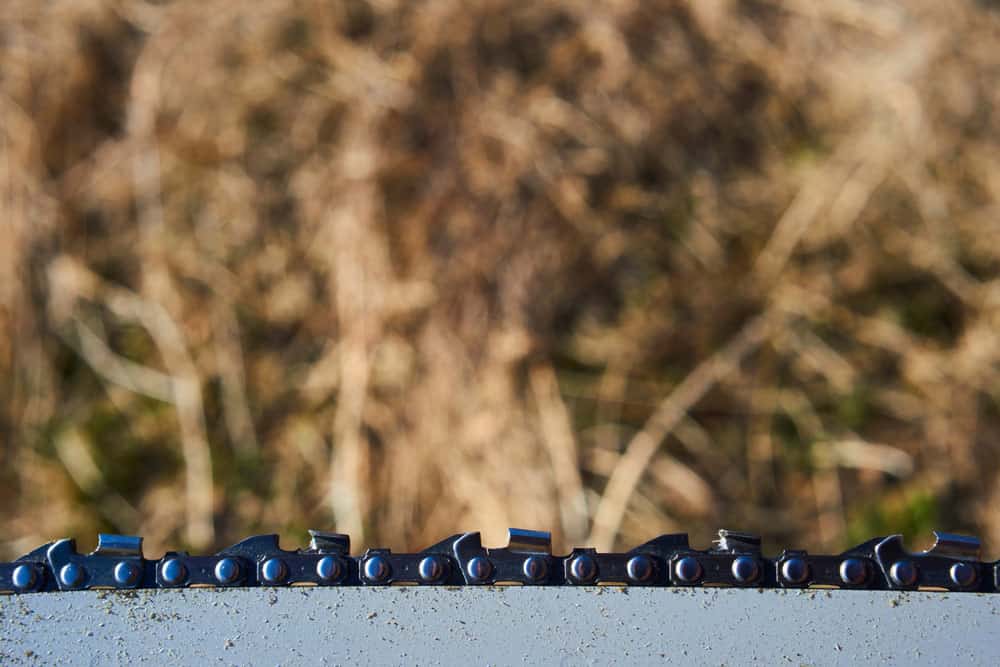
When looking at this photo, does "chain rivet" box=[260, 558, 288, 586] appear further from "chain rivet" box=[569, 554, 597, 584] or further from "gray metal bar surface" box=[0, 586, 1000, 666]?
"chain rivet" box=[569, 554, 597, 584]

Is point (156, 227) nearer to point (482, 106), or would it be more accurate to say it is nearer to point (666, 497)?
point (482, 106)

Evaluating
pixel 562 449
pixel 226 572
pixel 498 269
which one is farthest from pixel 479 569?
pixel 498 269

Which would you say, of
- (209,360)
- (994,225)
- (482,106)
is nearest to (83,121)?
(209,360)

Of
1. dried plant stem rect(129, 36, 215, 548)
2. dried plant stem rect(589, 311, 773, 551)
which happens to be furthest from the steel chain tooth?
dried plant stem rect(129, 36, 215, 548)

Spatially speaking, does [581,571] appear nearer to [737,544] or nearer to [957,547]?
[737,544]

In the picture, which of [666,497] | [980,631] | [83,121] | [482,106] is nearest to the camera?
[980,631]

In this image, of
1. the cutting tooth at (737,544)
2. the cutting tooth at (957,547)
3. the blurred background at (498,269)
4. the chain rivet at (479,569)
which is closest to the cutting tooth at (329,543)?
the chain rivet at (479,569)
